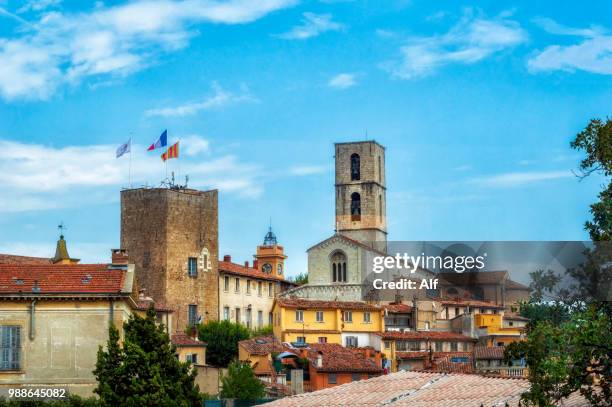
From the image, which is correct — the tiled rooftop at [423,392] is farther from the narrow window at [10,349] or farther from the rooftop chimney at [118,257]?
the rooftop chimney at [118,257]

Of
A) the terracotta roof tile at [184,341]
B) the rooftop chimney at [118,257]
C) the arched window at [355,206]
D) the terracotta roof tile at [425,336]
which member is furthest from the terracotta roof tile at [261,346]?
the arched window at [355,206]

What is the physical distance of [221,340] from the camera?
8144 centimetres

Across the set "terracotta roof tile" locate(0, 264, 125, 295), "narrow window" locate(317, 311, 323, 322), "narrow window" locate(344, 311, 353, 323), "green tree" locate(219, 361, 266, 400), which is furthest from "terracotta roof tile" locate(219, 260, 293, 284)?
"terracotta roof tile" locate(0, 264, 125, 295)

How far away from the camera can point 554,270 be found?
22.9 meters

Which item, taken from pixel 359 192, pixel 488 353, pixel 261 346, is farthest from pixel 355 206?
pixel 261 346

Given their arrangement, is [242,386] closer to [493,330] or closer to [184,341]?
[184,341]

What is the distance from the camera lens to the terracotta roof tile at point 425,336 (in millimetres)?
86750

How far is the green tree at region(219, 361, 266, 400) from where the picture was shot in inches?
2319

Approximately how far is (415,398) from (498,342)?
59973 millimetres

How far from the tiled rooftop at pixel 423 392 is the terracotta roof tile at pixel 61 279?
898 centimetres

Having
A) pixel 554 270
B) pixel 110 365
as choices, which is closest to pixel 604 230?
pixel 554 270

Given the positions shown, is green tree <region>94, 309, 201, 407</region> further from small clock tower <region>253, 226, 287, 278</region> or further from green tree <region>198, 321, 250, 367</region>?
small clock tower <region>253, 226, 287, 278</region>

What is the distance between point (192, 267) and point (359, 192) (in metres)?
33.7

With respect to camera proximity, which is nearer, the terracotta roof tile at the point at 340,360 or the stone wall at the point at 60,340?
the stone wall at the point at 60,340
